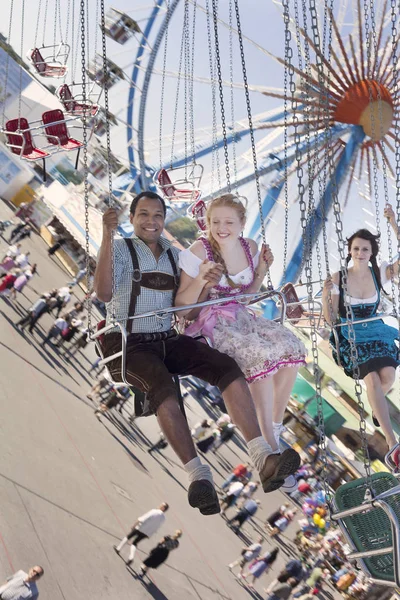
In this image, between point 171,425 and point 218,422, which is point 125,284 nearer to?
point 171,425

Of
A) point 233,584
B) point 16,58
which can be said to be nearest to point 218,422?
point 233,584

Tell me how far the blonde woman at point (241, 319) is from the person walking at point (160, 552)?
613cm

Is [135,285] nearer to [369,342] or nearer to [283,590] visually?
[369,342]

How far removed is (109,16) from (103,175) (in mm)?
5086

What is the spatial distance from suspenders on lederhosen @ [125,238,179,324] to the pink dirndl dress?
0.31 ft

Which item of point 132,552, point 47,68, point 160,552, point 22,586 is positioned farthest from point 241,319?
point 47,68

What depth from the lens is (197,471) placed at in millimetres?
3238

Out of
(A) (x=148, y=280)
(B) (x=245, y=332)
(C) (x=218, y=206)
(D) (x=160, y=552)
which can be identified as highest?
(C) (x=218, y=206)

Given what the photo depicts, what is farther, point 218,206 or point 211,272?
point 218,206

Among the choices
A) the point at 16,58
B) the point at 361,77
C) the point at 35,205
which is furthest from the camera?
the point at 16,58

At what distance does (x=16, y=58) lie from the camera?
32.4 metres

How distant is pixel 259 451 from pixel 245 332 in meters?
0.76

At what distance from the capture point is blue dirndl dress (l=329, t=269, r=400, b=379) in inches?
185

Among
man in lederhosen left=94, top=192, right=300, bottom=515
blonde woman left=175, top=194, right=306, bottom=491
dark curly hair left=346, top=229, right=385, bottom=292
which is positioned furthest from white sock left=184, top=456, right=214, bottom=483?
dark curly hair left=346, top=229, right=385, bottom=292
